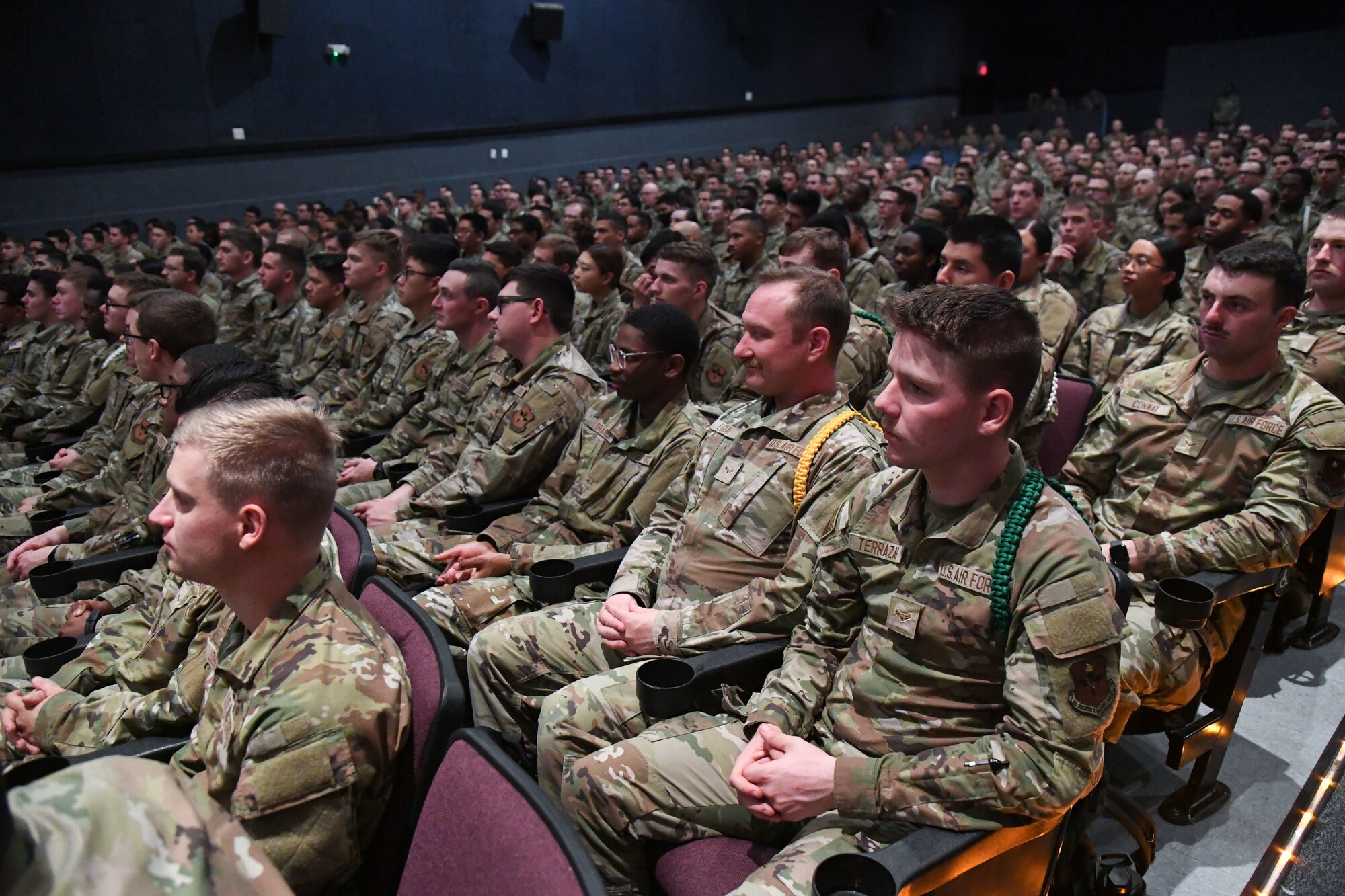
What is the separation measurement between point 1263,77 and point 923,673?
2032 centimetres

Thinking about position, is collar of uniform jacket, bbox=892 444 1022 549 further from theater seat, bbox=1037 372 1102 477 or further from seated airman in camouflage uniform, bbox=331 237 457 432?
seated airman in camouflage uniform, bbox=331 237 457 432

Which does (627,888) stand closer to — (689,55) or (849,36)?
(689,55)

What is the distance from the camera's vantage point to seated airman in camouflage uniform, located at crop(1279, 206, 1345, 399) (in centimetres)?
283

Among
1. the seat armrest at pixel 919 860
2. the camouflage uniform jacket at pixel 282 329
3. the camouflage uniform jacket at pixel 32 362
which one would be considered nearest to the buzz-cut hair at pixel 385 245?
the camouflage uniform jacket at pixel 282 329

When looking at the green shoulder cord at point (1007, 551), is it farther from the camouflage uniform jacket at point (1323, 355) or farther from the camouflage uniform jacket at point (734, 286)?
the camouflage uniform jacket at point (734, 286)

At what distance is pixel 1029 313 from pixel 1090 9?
24410 mm

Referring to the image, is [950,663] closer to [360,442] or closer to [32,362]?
[360,442]

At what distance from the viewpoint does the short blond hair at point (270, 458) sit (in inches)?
53.1

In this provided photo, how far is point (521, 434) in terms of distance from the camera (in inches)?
115

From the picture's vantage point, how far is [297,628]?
1.35m

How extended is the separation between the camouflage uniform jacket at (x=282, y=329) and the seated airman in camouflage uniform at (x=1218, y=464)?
4359 millimetres

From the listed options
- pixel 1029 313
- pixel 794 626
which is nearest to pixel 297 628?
pixel 794 626

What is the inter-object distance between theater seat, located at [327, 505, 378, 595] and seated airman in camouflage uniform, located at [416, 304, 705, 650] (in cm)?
40

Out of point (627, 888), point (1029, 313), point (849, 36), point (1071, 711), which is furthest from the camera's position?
point (849, 36)
